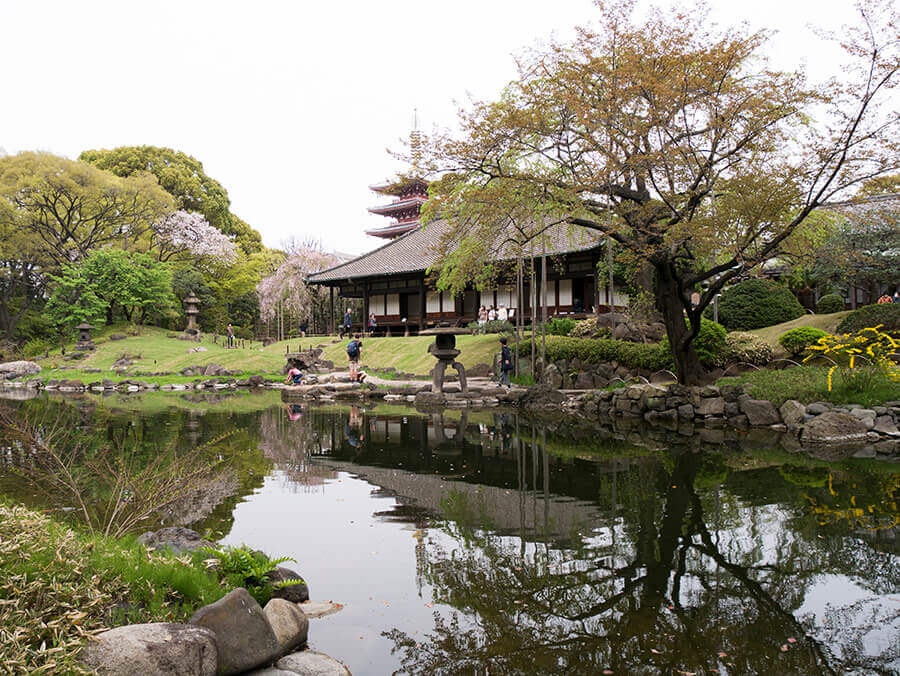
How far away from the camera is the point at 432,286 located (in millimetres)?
29344

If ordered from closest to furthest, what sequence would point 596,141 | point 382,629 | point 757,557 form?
1. point 382,629
2. point 757,557
3. point 596,141

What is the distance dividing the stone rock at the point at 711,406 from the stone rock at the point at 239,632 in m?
11.5

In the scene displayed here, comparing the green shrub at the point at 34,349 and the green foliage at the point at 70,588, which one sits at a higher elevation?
the green shrub at the point at 34,349

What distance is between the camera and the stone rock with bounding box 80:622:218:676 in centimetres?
257

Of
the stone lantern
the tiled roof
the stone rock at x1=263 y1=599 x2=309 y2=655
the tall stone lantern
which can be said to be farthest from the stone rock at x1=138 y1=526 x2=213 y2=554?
the tall stone lantern

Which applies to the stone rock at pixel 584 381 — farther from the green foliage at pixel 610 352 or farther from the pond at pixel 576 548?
the pond at pixel 576 548

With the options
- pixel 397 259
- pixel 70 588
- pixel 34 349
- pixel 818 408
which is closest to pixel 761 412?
pixel 818 408

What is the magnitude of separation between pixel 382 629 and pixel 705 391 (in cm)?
1103

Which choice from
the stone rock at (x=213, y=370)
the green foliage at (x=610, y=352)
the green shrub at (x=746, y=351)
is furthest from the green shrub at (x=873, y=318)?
the stone rock at (x=213, y=370)

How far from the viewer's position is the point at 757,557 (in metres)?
4.70

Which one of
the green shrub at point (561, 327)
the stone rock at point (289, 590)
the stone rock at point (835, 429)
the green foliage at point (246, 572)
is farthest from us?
the green shrub at point (561, 327)

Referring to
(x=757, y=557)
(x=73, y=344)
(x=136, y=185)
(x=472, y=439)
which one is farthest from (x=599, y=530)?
(x=136, y=185)

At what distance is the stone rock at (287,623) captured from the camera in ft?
11.0

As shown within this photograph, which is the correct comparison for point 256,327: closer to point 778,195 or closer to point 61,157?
point 61,157
